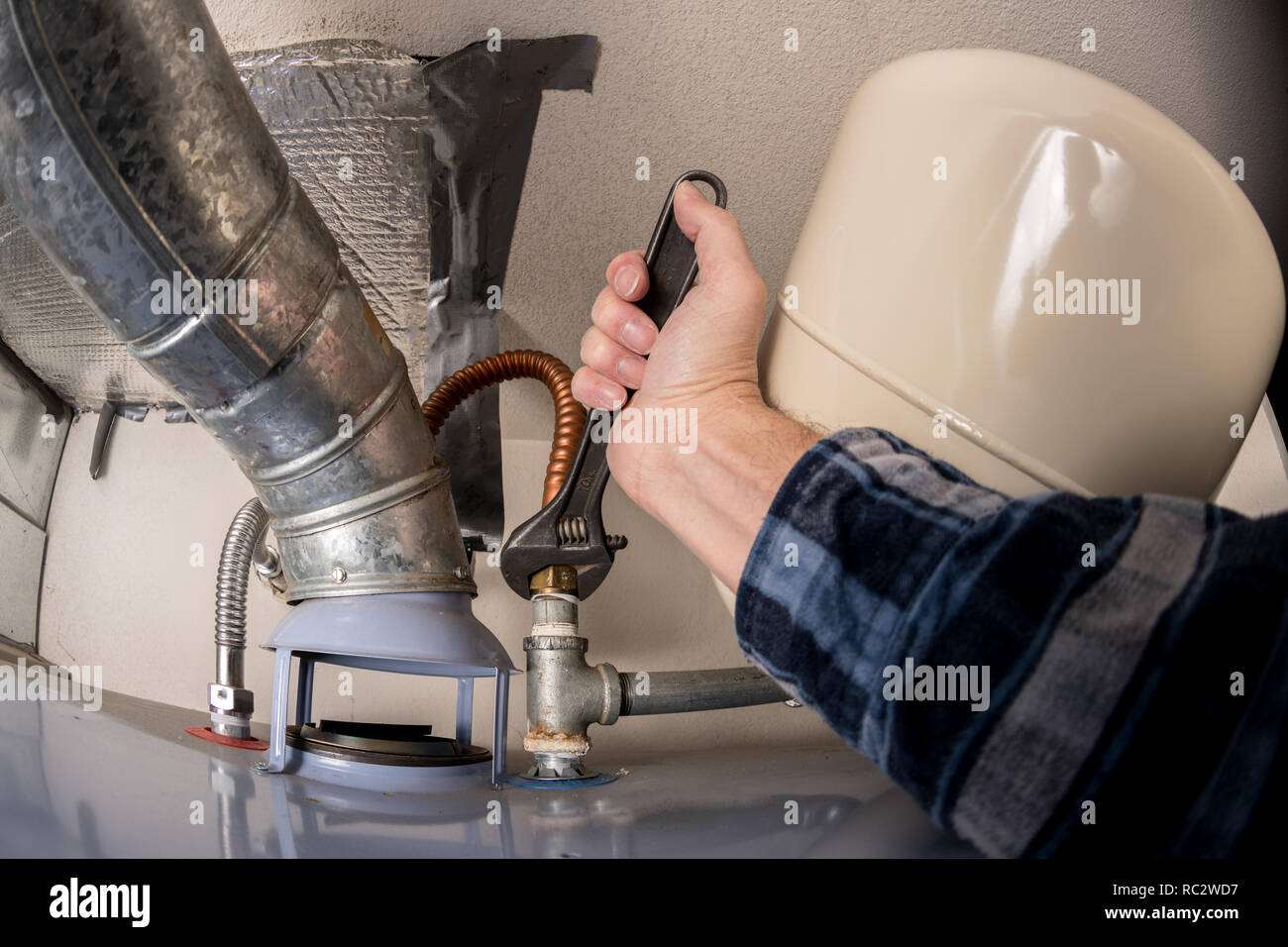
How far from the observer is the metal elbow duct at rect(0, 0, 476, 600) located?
0.58m

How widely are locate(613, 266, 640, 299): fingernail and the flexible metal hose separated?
58 cm

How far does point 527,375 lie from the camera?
3.55 ft

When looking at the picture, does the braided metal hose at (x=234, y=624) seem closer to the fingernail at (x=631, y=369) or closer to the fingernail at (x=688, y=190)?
the fingernail at (x=631, y=369)

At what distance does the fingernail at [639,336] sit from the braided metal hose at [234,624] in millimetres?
536

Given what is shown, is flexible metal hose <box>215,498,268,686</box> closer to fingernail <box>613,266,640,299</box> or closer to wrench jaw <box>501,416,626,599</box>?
wrench jaw <box>501,416,626,599</box>

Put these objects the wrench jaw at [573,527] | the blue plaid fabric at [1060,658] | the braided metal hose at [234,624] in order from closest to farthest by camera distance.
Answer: the blue plaid fabric at [1060,658] < the wrench jaw at [573,527] < the braided metal hose at [234,624]

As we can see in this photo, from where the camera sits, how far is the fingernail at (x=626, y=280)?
2.39 feet

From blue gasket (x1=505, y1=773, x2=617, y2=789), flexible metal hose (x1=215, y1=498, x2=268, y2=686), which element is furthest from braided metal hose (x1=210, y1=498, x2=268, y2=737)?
blue gasket (x1=505, y1=773, x2=617, y2=789)

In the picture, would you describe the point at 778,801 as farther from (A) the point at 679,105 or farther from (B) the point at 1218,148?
(B) the point at 1218,148

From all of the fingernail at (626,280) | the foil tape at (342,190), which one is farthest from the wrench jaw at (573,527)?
the foil tape at (342,190)

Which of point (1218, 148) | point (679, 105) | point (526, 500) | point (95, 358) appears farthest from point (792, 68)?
point (95, 358)

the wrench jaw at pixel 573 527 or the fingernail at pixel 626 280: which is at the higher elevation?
the fingernail at pixel 626 280

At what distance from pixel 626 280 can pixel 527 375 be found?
38 centimetres

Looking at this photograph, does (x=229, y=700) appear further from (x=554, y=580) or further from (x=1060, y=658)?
(x=1060, y=658)
